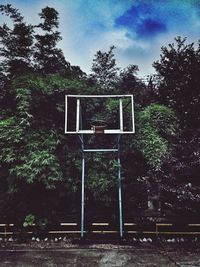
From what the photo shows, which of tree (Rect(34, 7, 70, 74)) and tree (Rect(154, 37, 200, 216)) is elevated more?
tree (Rect(34, 7, 70, 74))

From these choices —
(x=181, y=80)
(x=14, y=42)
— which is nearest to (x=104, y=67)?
(x=181, y=80)

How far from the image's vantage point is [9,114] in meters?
10.4

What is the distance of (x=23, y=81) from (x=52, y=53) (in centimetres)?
373

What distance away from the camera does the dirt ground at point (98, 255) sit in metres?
6.95

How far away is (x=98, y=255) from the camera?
7.58 metres

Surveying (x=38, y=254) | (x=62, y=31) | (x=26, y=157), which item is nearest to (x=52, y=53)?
(x=62, y=31)

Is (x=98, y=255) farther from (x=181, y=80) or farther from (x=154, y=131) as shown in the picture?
(x=181, y=80)

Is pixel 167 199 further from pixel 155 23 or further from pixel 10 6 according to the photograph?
pixel 10 6

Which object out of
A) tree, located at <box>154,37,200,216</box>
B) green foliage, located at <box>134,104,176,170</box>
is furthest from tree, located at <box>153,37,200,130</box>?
green foliage, located at <box>134,104,176,170</box>

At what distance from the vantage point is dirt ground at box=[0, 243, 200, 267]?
6.95 m

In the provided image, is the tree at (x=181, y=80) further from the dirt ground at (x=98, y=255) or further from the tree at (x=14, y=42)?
the tree at (x=14, y=42)

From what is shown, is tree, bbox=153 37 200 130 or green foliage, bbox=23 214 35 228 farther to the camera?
tree, bbox=153 37 200 130

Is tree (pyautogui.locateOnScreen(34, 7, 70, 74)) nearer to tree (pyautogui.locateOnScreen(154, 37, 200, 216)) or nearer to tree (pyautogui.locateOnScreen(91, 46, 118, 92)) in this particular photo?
tree (pyautogui.locateOnScreen(91, 46, 118, 92))

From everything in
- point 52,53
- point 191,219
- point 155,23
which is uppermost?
point 155,23
